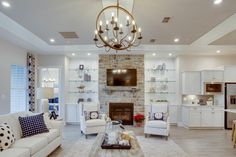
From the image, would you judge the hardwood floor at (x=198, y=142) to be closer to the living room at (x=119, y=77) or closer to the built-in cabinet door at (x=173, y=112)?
the living room at (x=119, y=77)

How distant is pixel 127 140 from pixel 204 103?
18.2 feet

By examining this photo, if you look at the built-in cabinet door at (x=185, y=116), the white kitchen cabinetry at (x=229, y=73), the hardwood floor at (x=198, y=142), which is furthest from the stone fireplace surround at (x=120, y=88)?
the white kitchen cabinetry at (x=229, y=73)

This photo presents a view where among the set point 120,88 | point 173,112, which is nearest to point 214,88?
point 173,112

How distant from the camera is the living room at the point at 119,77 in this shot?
12.3 ft

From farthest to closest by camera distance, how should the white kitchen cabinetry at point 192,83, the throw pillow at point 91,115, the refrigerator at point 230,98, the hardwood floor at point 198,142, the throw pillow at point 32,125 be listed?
the white kitchen cabinetry at point 192,83 → the refrigerator at point 230,98 → the throw pillow at point 91,115 → the hardwood floor at point 198,142 → the throw pillow at point 32,125

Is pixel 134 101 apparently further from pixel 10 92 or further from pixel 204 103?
pixel 10 92

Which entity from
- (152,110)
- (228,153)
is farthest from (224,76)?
(228,153)

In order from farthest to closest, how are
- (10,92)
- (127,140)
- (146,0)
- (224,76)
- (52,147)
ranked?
(224,76) → (10,92) → (52,147) → (127,140) → (146,0)

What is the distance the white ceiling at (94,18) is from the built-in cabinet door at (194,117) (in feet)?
9.23

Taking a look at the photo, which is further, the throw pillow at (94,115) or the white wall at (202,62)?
the white wall at (202,62)

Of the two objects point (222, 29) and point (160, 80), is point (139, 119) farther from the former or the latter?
point (222, 29)

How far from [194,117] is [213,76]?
67.9 inches

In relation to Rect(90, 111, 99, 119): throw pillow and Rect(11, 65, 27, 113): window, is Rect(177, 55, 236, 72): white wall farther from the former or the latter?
Rect(11, 65, 27, 113): window

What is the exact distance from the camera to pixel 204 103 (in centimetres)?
837
